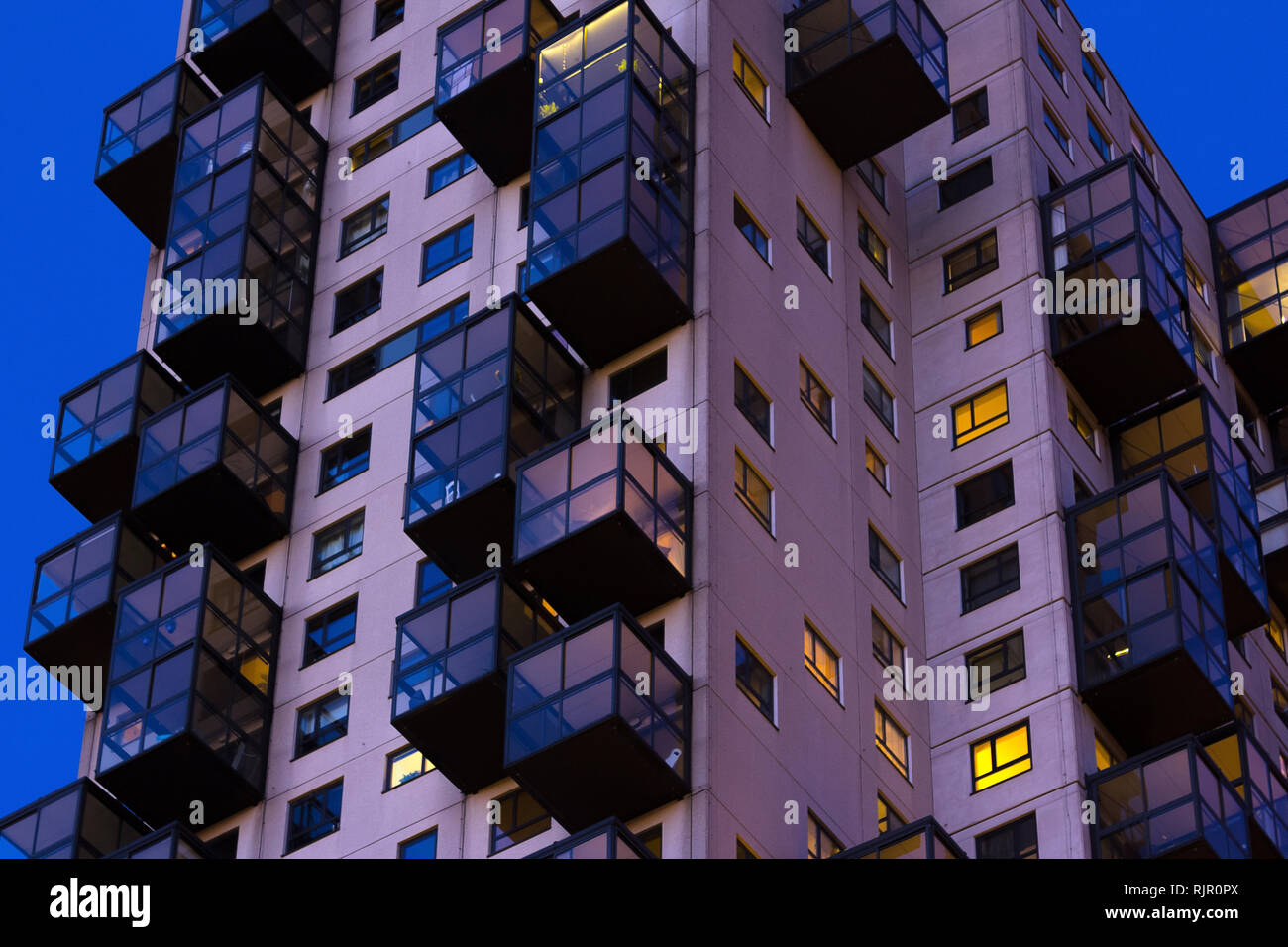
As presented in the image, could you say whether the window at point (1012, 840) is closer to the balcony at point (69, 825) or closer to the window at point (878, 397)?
the window at point (878, 397)

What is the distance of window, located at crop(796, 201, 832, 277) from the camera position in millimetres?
51719

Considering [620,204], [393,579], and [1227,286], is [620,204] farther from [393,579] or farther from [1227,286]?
[1227,286]

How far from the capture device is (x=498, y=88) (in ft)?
168

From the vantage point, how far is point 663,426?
44781 millimetres

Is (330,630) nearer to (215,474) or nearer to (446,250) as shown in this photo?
(215,474)

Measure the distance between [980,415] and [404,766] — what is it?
15.5 meters

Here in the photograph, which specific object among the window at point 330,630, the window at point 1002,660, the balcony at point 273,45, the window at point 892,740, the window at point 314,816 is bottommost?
the window at point 314,816

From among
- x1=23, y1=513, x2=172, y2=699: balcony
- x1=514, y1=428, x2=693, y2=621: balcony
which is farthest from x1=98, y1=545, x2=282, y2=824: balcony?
x1=514, y1=428, x2=693, y2=621: balcony

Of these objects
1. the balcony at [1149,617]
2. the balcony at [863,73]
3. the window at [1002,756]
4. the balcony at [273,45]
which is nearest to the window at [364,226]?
the balcony at [273,45]

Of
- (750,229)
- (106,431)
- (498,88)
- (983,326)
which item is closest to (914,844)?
(750,229)

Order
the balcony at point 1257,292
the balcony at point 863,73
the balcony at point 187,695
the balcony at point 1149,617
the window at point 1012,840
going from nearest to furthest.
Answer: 1. the window at point 1012,840
2. the balcony at point 1149,617
3. the balcony at point 187,695
4. the balcony at point 863,73
5. the balcony at point 1257,292

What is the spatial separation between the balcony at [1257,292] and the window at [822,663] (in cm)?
2177

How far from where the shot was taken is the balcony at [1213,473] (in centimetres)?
5031
